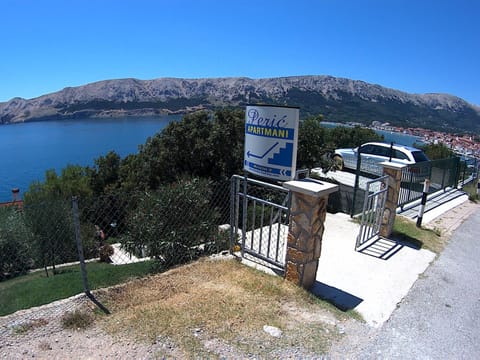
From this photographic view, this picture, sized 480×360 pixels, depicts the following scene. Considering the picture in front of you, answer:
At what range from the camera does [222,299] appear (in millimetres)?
3787

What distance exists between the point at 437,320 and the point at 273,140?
2.91 m

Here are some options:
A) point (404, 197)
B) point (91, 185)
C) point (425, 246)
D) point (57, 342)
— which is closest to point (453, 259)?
point (425, 246)

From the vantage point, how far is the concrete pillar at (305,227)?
154 inches

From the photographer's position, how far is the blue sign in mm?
4188

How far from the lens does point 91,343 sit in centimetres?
298

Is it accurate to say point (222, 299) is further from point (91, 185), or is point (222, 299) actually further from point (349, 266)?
point (91, 185)

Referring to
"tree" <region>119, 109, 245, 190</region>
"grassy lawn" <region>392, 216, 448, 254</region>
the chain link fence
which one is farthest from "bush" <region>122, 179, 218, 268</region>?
"tree" <region>119, 109, 245, 190</region>

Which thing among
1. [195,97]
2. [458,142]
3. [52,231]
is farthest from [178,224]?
[195,97]

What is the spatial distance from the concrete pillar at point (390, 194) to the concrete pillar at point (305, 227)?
285 centimetres

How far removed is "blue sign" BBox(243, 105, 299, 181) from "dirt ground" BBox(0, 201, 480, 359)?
2.01 m

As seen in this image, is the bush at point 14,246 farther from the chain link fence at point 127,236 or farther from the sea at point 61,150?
the sea at point 61,150

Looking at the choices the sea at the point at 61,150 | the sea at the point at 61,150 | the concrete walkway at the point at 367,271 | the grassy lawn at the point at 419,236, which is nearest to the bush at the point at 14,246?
the concrete walkway at the point at 367,271

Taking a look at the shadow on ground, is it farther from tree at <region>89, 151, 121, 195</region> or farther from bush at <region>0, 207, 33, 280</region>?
tree at <region>89, 151, 121, 195</region>

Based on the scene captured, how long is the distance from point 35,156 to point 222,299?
98.5 meters
